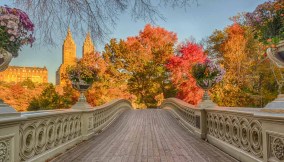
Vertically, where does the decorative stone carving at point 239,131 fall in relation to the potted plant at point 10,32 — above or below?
below

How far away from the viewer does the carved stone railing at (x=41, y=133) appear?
11.6ft

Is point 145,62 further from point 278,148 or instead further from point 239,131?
point 278,148

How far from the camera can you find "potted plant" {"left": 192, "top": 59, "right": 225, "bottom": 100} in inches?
339

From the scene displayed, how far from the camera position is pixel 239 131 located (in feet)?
17.1

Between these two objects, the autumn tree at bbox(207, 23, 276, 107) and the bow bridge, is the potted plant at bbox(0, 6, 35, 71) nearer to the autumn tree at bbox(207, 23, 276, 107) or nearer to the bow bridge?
the bow bridge

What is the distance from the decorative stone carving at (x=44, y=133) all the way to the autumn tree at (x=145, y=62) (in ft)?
81.8

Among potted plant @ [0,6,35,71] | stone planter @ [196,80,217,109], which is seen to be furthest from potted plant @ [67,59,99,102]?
potted plant @ [0,6,35,71]

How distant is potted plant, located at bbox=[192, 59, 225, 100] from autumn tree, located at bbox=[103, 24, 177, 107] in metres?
22.9

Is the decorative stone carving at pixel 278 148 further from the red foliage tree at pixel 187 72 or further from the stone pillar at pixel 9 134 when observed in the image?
the red foliage tree at pixel 187 72

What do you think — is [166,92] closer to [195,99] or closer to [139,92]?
[139,92]

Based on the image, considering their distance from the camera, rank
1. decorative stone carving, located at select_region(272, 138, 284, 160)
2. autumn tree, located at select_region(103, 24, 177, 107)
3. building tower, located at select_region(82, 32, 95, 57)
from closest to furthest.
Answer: decorative stone carving, located at select_region(272, 138, 284, 160), building tower, located at select_region(82, 32, 95, 57), autumn tree, located at select_region(103, 24, 177, 107)

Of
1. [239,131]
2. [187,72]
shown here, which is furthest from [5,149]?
[187,72]

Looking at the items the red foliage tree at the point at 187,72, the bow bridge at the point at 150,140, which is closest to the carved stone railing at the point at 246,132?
the bow bridge at the point at 150,140

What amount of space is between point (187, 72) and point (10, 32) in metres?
21.1
